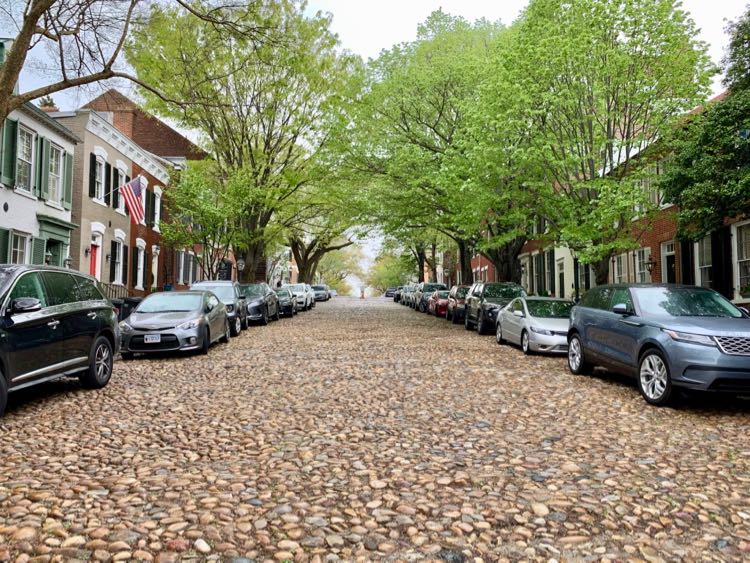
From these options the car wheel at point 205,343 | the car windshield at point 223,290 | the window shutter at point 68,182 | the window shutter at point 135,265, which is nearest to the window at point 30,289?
the car wheel at point 205,343

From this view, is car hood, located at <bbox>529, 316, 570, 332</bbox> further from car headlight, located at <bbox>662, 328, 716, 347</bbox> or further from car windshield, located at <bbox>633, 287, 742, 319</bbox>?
car headlight, located at <bbox>662, 328, 716, 347</bbox>

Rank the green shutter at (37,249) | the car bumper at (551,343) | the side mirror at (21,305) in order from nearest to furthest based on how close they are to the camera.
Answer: the side mirror at (21,305)
the car bumper at (551,343)
the green shutter at (37,249)

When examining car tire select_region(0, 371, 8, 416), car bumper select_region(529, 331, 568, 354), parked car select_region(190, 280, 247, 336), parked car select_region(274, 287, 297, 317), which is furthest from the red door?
car tire select_region(0, 371, 8, 416)

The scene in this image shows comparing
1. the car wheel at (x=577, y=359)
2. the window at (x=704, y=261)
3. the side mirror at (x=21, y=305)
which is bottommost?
the car wheel at (x=577, y=359)

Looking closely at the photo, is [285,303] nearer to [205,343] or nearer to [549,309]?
[205,343]

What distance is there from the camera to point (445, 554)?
332 cm

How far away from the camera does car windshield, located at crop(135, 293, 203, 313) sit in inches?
517

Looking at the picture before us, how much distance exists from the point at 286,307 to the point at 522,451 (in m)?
23.3

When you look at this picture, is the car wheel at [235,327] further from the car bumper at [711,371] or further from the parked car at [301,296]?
the parked car at [301,296]

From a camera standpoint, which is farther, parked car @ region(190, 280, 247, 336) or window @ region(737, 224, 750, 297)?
parked car @ region(190, 280, 247, 336)

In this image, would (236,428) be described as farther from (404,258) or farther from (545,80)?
(404,258)

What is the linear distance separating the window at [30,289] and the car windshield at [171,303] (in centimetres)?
542

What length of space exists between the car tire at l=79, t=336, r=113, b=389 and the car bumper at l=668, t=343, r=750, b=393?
24.7 ft

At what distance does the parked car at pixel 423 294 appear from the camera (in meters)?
34.3
